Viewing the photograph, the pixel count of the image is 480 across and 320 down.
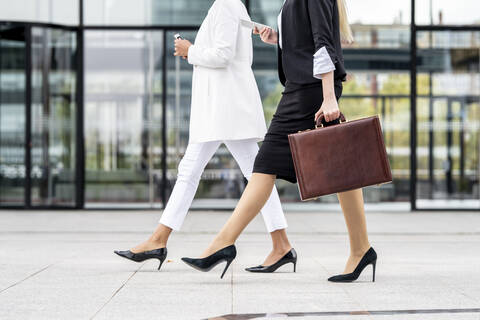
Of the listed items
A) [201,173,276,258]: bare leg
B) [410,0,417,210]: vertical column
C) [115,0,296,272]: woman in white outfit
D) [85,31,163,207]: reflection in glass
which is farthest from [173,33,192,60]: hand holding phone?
[410,0,417,210]: vertical column

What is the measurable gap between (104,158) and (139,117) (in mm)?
817

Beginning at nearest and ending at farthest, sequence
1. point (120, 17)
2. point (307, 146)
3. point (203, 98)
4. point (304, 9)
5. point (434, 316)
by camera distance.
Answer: point (434, 316) → point (307, 146) → point (304, 9) → point (203, 98) → point (120, 17)

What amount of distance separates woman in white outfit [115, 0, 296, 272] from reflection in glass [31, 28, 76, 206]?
274 inches

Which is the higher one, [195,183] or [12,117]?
[12,117]

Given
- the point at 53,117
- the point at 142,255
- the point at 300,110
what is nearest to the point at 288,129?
the point at 300,110

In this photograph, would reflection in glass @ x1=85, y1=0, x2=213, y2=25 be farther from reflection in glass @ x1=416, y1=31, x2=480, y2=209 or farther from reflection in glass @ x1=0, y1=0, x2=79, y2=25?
reflection in glass @ x1=416, y1=31, x2=480, y2=209

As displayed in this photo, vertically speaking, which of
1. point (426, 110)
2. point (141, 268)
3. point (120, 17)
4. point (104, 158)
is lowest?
point (141, 268)

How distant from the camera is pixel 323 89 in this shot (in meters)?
3.71

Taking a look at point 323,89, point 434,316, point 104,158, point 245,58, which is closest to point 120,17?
point 104,158

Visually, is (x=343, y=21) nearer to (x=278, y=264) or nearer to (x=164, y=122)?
(x=278, y=264)

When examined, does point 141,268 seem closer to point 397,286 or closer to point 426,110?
point 397,286

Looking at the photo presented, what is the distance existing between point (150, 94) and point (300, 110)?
7459mm

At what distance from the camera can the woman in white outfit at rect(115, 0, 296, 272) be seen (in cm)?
425

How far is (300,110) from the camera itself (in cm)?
382
